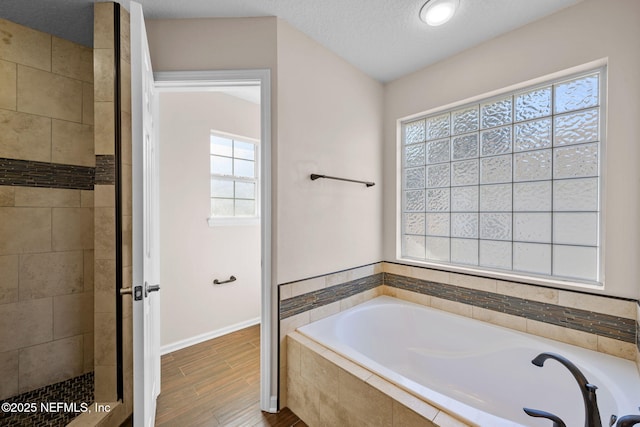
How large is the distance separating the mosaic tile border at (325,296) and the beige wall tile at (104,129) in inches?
52.7

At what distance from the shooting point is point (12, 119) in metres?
1.64

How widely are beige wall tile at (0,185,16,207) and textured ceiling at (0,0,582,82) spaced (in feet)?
3.33

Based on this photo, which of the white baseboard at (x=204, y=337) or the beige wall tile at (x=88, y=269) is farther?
the white baseboard at (x=204, y=337)

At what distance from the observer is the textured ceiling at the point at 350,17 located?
1.51 metres

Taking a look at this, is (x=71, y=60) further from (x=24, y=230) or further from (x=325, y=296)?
(x=325, y=296)

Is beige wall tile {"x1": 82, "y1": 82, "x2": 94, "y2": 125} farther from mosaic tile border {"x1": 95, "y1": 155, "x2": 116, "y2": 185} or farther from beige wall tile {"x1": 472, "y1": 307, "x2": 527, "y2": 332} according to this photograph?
beige wall tile {"x1": 472, "y1": 307, "x2": 527, "y2": 332}

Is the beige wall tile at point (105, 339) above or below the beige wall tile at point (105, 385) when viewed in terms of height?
above

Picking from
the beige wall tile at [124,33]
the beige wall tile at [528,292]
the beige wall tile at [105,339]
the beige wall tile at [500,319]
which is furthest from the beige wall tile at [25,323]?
the beige wall tile at [528,292]

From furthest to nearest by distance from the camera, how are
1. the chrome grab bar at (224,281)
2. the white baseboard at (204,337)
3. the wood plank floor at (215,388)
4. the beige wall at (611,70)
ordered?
the chrome grab bar at (224,281) → the white baseboard at (204,337) → the wood plank floor at (215,388) → the beige wall at (611,70)

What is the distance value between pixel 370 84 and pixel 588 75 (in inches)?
55.3

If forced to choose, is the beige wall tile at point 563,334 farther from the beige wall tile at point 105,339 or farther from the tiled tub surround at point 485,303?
the beige wall tile at point 105,339

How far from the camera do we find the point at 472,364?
1.73 metres

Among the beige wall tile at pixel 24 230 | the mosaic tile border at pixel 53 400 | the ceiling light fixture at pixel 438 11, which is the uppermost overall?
the ceiling light fixture at pixel 438 11

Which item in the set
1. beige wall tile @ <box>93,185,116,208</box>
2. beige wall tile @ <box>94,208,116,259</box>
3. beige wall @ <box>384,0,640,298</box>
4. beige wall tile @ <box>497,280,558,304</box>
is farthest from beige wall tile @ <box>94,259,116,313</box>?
beige wall @ <box>384,0,640,298</box>
